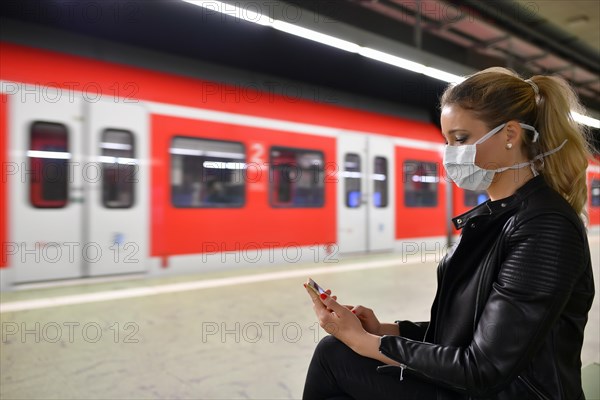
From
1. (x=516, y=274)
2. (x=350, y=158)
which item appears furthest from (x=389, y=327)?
(x=350, y=158)

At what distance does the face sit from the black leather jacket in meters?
0.10

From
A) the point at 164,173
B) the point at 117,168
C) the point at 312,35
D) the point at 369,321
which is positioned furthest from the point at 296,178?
the point at 369,321

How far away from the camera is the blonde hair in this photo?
3.32 ft

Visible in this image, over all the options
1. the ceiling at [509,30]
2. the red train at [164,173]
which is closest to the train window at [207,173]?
the red train at [164,173]

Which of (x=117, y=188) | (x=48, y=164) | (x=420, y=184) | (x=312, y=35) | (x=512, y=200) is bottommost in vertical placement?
(x=512, y=200)

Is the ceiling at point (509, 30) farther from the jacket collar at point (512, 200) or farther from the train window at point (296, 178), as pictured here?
the jacket collar at point (512, 200)

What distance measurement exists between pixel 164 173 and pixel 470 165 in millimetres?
4033

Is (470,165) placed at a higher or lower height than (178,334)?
higher

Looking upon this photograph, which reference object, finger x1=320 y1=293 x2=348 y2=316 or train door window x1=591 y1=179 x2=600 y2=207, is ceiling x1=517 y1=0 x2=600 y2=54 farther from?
train door window x1=591 y1=179 x2=600 y2=207

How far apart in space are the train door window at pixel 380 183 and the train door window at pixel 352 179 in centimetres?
36

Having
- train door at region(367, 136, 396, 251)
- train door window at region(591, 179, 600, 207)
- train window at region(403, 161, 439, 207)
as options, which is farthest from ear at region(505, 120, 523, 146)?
train door window at region(591, 179, 600, 207)

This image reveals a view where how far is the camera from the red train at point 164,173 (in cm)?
393

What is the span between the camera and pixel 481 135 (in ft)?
3.40

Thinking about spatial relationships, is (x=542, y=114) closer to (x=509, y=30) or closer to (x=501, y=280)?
(x=501, y=280)
